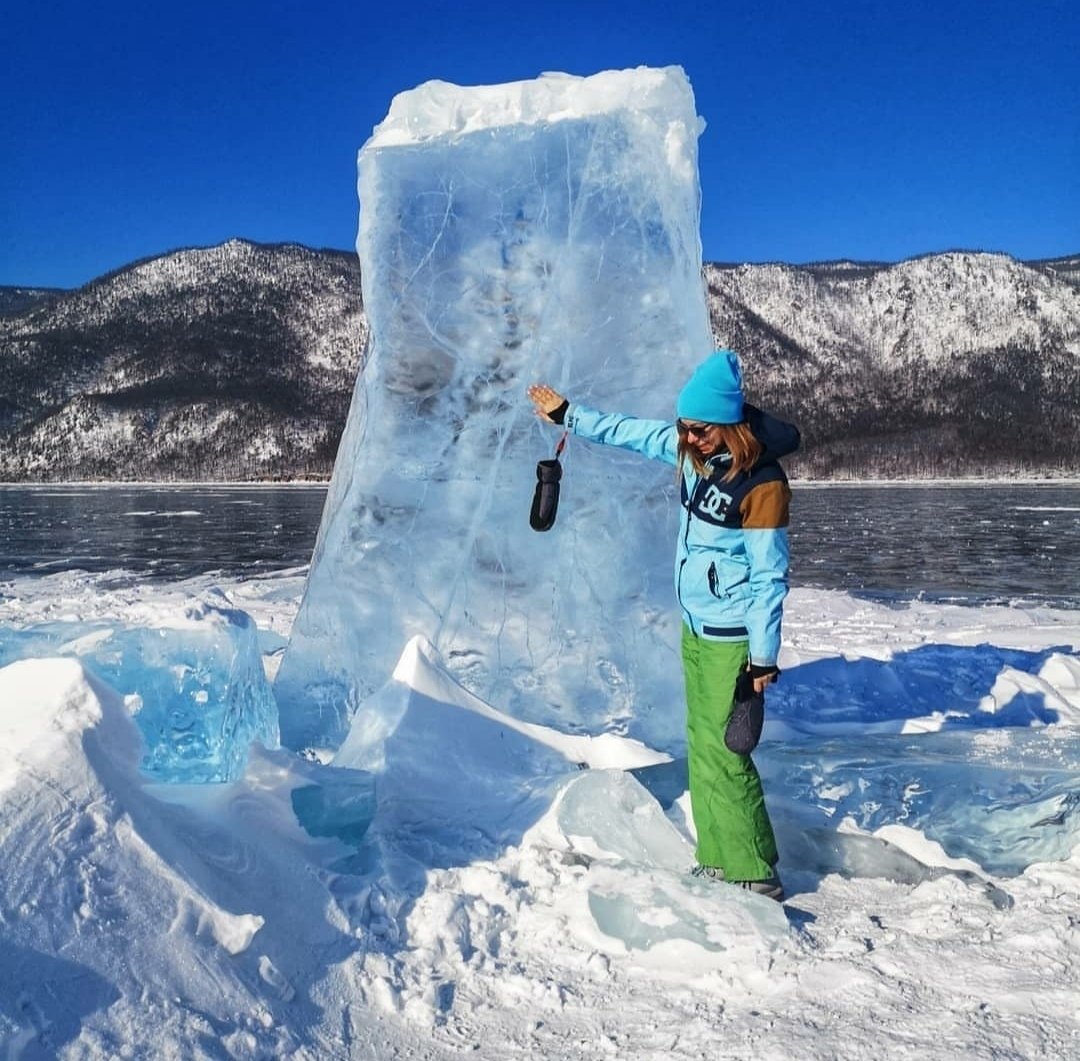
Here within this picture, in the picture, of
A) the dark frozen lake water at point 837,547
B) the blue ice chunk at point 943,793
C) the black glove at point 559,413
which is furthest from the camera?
the dark frozen lake water at point 837,547

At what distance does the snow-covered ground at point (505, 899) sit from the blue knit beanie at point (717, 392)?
1235 millimetres

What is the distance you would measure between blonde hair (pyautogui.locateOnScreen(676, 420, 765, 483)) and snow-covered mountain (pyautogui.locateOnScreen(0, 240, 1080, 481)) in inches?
3517

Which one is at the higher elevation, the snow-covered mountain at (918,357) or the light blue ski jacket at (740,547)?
the snow-covered mountain at (918,357)

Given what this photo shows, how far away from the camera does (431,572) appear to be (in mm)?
4309

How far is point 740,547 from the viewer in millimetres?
2867

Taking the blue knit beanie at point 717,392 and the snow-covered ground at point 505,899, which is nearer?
the snow-covered ground at point 505,899

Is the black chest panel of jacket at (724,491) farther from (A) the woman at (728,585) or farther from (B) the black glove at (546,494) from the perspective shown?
(B) the black glove at (546,494)

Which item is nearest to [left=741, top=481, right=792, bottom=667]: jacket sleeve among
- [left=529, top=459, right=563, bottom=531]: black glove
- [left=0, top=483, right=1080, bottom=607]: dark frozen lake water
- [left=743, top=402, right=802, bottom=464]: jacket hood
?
[left=743, top=402, right=802, bottom=464]: jacket hood

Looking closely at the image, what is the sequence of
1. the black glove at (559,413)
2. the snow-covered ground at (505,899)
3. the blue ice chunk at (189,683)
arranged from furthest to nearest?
the blue ice chunk at (189,683), the black glove at (559,413), the snow-covered ground at (505,899)

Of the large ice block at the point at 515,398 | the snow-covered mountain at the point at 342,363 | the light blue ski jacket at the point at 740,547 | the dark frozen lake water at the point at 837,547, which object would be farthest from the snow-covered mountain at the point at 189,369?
the light blue ski jacket at the point at 740,547

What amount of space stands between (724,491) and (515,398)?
65.6 inches

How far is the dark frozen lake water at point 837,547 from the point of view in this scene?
11.8 metres

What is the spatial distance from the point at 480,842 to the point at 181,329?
143529mm

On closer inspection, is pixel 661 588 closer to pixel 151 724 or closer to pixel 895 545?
pixel 151 724
